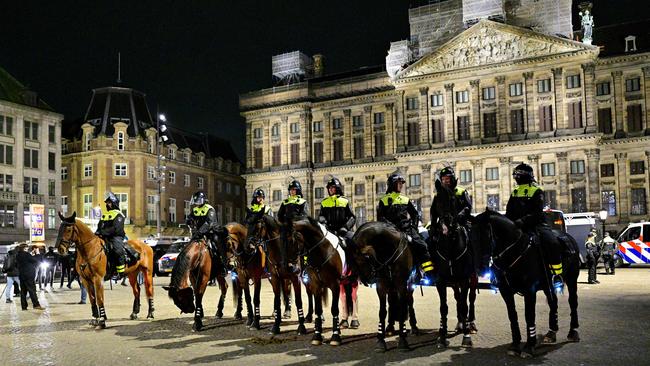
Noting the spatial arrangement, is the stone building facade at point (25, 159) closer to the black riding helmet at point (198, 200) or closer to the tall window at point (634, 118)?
the black riding helmet at point (198, 200)

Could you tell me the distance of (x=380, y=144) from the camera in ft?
236

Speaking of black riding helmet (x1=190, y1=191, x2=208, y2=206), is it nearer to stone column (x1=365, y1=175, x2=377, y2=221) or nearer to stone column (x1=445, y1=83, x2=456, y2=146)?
stone column (x1=445, y1=83, x2=456, y2=146)

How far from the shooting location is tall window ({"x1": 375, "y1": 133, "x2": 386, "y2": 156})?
71.6 meters

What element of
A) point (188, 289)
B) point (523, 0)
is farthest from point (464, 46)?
point (188, 289)

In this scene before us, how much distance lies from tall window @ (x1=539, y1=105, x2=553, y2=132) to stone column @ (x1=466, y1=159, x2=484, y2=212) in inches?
267

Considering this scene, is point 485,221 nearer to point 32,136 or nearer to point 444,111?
point 444,111

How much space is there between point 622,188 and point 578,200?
5834mm

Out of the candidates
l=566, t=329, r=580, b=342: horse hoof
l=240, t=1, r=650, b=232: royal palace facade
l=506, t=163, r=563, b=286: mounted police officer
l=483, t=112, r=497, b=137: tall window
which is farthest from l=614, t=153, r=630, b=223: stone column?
l=506, t=163, r=563, b=286: mounted police officer

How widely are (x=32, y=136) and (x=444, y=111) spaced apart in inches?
1666

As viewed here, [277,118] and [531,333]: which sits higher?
[277,118]

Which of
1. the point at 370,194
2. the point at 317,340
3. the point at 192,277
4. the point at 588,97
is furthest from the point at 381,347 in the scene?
the point at 370,194

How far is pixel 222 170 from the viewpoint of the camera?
8631 cm

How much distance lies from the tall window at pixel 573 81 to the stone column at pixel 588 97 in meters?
0.74

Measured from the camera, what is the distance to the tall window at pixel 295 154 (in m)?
75.2
